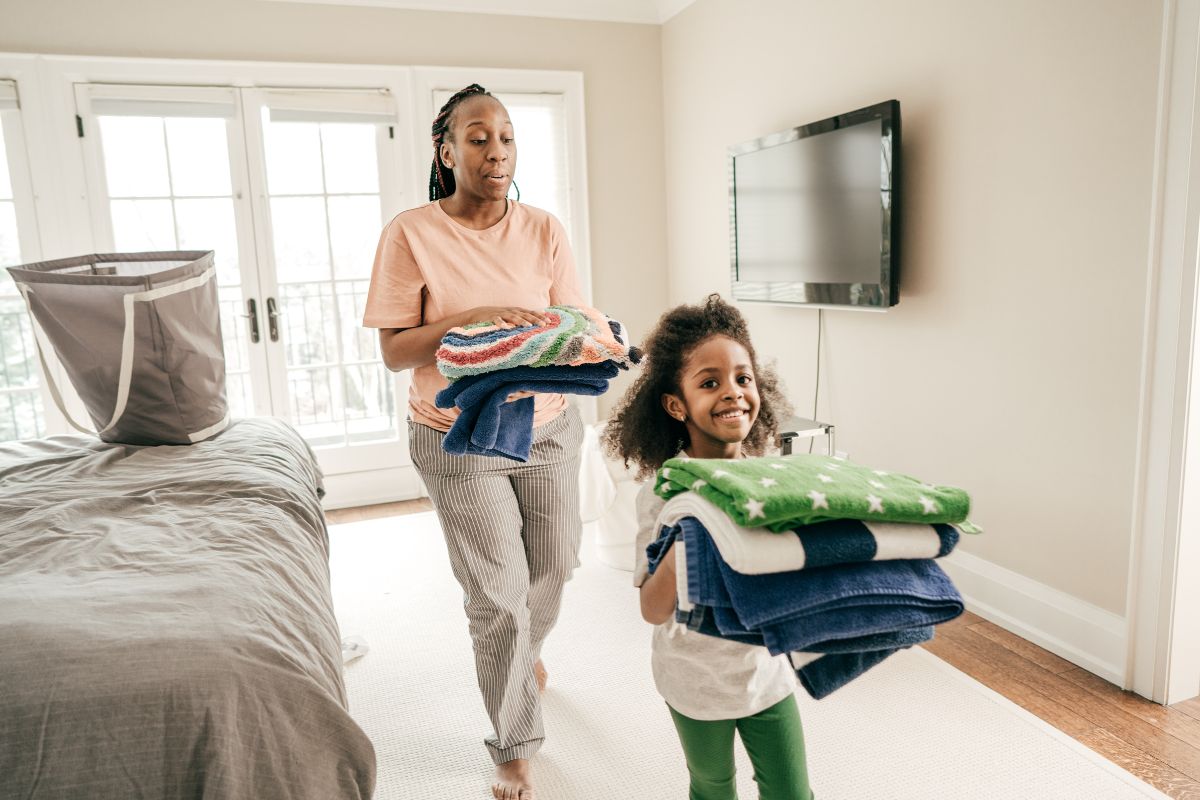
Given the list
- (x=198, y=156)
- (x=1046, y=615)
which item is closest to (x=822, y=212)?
(x=1046, y=615)

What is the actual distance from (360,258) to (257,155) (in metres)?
0.64

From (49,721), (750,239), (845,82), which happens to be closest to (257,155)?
(750,239)

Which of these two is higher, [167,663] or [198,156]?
[198,156]

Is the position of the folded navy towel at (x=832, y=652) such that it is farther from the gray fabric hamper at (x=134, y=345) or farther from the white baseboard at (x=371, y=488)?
the white baseboard at (x=371, y=488)

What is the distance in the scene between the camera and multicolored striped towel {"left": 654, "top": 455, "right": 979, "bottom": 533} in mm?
727

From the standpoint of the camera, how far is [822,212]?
287 centimetres

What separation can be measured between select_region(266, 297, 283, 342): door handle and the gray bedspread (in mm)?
2485

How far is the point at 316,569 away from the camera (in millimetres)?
1462

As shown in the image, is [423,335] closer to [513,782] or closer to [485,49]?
[513,782]

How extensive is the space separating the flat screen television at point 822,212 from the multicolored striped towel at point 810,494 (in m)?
1.96

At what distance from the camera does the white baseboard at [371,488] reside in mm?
3996

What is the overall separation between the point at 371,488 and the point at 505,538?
103 inches

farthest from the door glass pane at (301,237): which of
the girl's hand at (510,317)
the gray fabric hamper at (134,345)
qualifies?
the girl's hand at (510,317)

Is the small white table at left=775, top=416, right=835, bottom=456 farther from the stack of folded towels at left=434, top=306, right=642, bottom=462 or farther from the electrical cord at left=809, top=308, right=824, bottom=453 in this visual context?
the stack of folded towels at left=434, top=306, right=642, bottom=462
